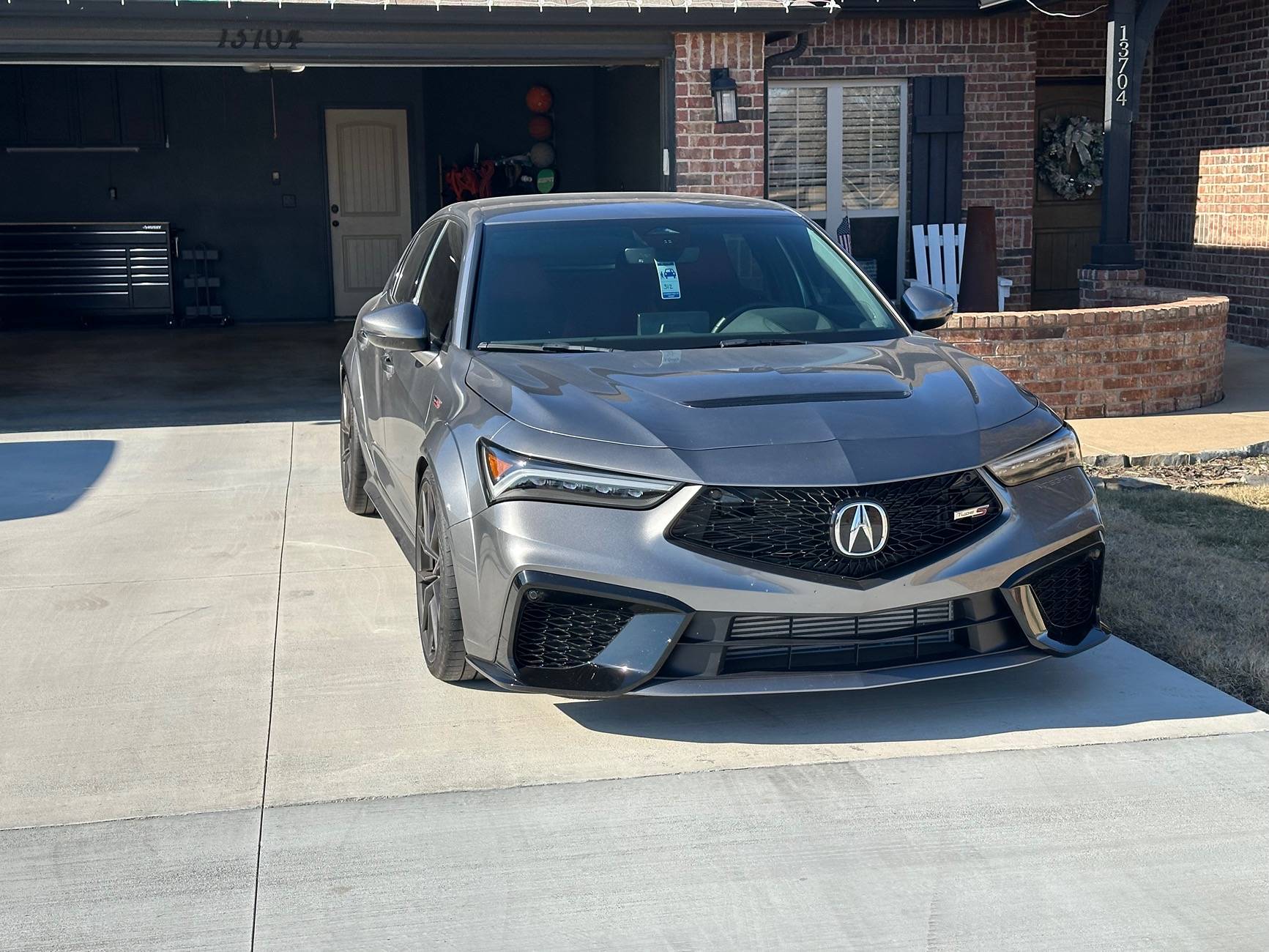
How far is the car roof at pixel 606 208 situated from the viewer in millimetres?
5625

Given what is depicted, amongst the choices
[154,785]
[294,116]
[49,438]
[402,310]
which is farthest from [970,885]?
[294,116]

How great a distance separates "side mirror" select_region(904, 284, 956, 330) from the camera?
5500mm

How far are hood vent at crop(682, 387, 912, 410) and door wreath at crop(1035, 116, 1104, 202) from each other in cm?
1161

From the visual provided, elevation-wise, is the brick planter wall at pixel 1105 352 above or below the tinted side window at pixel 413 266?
below

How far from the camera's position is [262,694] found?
4738 mm

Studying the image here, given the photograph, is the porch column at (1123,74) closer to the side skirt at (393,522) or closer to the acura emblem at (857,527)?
the side skirt at (393,522)

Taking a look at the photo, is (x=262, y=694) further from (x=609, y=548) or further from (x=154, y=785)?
(x=609, y=548)

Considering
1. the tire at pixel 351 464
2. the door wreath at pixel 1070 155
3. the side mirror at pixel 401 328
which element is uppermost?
the door wreath at pixel 1070 155

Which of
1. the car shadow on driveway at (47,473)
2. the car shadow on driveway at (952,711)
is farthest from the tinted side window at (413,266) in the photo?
the car shadow on driveway at (952,711)

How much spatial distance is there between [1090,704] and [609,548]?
5.47ft

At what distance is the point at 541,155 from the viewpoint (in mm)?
18312

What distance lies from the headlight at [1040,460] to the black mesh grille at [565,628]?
1.21m

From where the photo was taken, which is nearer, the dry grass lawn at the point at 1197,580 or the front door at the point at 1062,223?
the dry grass lawn at the point at 1197,580

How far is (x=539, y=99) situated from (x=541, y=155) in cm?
70
